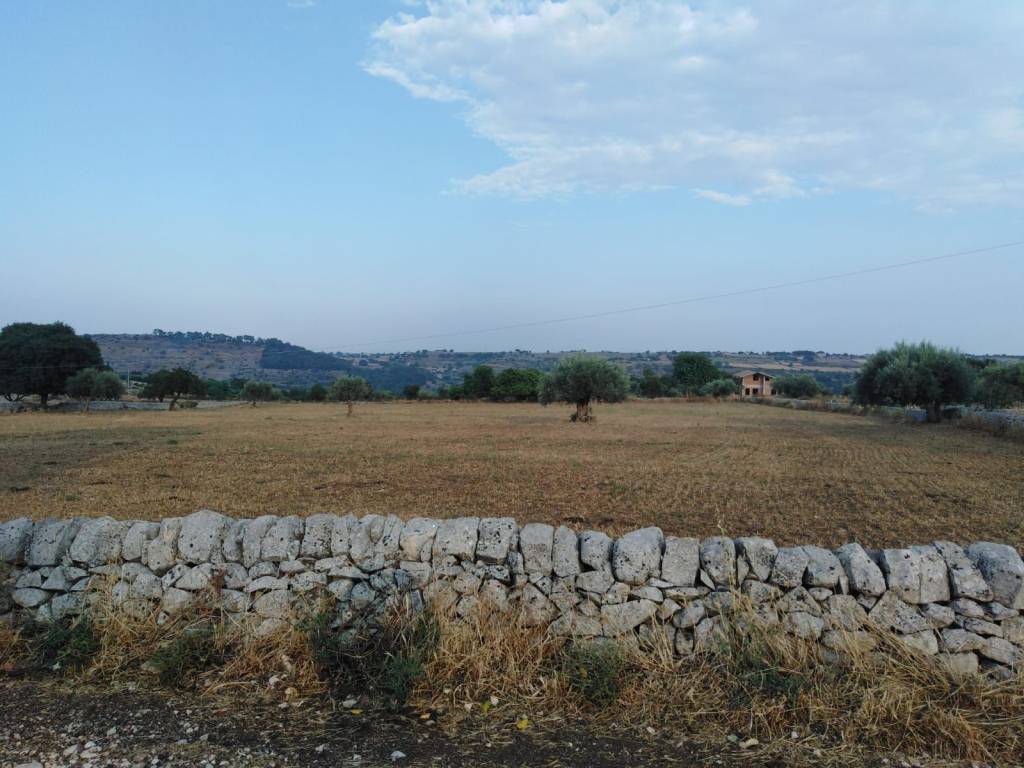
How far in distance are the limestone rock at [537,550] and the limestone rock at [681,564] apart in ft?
3.45

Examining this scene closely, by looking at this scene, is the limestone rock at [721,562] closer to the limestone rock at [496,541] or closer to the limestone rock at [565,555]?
the limestone rock at [565,555]

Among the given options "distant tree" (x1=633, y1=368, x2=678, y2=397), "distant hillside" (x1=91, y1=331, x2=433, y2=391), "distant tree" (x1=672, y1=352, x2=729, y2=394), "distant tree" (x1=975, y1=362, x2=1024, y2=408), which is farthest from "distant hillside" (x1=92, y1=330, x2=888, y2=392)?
"distant tree" (x1=975, y1=362, x2=1024, y2=408)

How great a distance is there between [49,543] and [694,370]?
437ft

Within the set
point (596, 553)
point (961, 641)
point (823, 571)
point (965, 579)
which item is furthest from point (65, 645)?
point (965, 579)

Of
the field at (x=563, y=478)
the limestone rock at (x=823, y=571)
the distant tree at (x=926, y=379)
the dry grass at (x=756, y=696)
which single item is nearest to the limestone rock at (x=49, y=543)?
the dry grass at (x=756, y=696)

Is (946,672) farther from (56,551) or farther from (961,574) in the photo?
(56,551)

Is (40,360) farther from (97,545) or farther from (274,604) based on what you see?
(274,604)

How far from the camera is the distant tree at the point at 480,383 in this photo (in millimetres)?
86062

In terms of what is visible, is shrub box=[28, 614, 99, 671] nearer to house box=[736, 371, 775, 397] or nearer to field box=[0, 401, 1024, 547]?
field box=[0, 401, 1024, 547]

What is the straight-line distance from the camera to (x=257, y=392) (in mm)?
74188

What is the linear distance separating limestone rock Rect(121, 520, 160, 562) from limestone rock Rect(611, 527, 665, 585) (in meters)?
4.68

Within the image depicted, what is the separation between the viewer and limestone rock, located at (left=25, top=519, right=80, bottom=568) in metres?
6.71

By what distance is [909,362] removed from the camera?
45125mm

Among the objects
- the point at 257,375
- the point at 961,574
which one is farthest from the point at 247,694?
the point at 257,375
